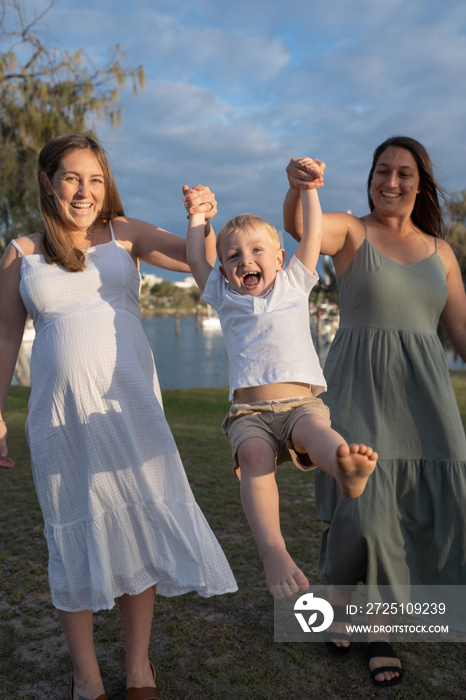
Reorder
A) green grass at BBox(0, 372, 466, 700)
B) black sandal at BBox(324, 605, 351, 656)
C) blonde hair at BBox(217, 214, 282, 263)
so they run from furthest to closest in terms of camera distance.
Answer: black sandal at BBox(324, 605, 351, 656)
green grass at BBox(0, 372, 466, 700)
blonde hair at BBox(217, 214, 282, 263)

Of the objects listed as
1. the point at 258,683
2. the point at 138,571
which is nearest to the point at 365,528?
the point at 258,683

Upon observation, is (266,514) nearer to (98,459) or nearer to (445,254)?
(98,459)

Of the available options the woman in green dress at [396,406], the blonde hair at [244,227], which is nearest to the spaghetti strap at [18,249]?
the blonde hair at [244,227]

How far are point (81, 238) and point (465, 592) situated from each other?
2330 mm

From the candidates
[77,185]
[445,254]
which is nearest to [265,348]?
[77,185]

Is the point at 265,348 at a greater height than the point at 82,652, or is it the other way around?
the point at 265,348

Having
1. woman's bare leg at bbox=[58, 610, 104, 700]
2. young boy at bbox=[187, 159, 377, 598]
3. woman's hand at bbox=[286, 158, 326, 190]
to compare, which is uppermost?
woman's hand at bbox=[286, 158, 326, 190]

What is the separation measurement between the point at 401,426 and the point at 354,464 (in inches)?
42.2

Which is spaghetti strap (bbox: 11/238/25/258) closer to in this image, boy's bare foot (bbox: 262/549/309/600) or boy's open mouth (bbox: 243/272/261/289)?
boy's open mouth (bbox: 243/272/261/289)

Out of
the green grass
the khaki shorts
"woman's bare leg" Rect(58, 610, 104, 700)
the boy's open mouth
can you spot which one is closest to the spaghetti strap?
the boy's open mouth

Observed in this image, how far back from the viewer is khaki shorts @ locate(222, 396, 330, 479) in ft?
7.16

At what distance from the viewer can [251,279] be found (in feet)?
7.69

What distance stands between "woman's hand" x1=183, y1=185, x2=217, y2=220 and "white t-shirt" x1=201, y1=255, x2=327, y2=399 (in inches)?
11.2

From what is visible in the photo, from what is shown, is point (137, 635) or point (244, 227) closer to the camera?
point (244, 227)
